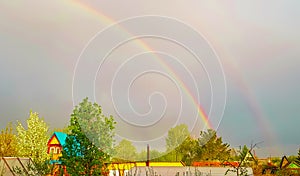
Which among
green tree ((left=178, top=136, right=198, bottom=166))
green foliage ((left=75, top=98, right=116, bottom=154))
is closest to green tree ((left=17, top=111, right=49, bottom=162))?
green tree ((left=178, top=136, right=198, bottom=166))

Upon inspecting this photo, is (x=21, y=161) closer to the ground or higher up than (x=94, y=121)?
closer to the ground

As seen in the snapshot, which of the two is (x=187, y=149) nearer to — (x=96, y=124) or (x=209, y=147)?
(x=209, y=147)

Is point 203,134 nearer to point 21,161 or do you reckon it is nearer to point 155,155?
point 155,155

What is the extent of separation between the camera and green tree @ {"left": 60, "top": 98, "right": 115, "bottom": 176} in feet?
42.3

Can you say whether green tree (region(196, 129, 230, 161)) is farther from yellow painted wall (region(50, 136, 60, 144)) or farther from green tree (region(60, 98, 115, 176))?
green tree (region(60, 98, 115, 176))

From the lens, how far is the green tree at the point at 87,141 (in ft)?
42.3

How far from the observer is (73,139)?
1341cm

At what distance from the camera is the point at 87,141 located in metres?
13.1

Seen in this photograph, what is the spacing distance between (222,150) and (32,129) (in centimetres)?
2304

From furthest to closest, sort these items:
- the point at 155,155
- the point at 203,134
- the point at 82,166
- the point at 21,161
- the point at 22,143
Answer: the point at 203,134 < the point at 22,143 < the point at 155,155 < the point at 21,161 < the point at 82,166

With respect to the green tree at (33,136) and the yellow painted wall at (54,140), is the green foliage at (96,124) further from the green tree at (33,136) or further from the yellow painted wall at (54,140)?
the yellow painted wall at (54,140)

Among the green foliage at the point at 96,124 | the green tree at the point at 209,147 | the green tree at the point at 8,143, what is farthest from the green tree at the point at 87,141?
the green tree at the point at 209,147

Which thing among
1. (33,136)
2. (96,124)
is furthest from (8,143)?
(96,124)

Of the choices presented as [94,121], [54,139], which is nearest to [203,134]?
[54,139]
